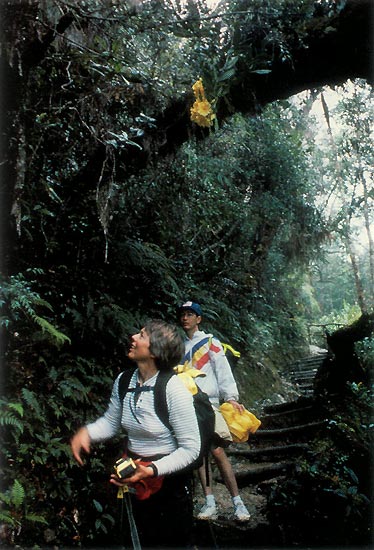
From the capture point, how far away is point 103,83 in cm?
521

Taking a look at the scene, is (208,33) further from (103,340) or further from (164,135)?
(103,340)

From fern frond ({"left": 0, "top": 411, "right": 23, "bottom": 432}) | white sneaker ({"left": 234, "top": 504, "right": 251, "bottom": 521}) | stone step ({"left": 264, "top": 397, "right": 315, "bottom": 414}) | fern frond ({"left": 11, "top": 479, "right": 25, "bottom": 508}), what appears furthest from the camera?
stone step ({"left": 264, "top": 397, "right": 315, "bottom": 414})

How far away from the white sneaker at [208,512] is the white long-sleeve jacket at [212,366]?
3.58 feet

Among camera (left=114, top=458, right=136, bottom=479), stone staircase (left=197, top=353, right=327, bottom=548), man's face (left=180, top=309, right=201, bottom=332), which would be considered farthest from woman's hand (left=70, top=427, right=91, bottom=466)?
stone staircase (left=197, top=353, right=327, bottom=548)

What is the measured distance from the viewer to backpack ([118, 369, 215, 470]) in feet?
8.33

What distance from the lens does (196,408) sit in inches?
111

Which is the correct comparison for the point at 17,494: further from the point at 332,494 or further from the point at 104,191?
the point at 104,191

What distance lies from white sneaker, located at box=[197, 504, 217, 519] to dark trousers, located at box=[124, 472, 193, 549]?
6.61 feet

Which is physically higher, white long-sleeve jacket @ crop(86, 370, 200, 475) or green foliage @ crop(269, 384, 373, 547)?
white long-sleeve jacket @ crop(86, 370, 200, 475)

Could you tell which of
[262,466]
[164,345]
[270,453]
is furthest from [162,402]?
[270,453]

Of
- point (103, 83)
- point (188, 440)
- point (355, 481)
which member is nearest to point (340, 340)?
point (355, 481)

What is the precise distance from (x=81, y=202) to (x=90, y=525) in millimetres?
3854

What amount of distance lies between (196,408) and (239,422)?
1.38m

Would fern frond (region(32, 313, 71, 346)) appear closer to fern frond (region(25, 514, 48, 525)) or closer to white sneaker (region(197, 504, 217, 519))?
fern frond (region(25, 514, 48, 525))
